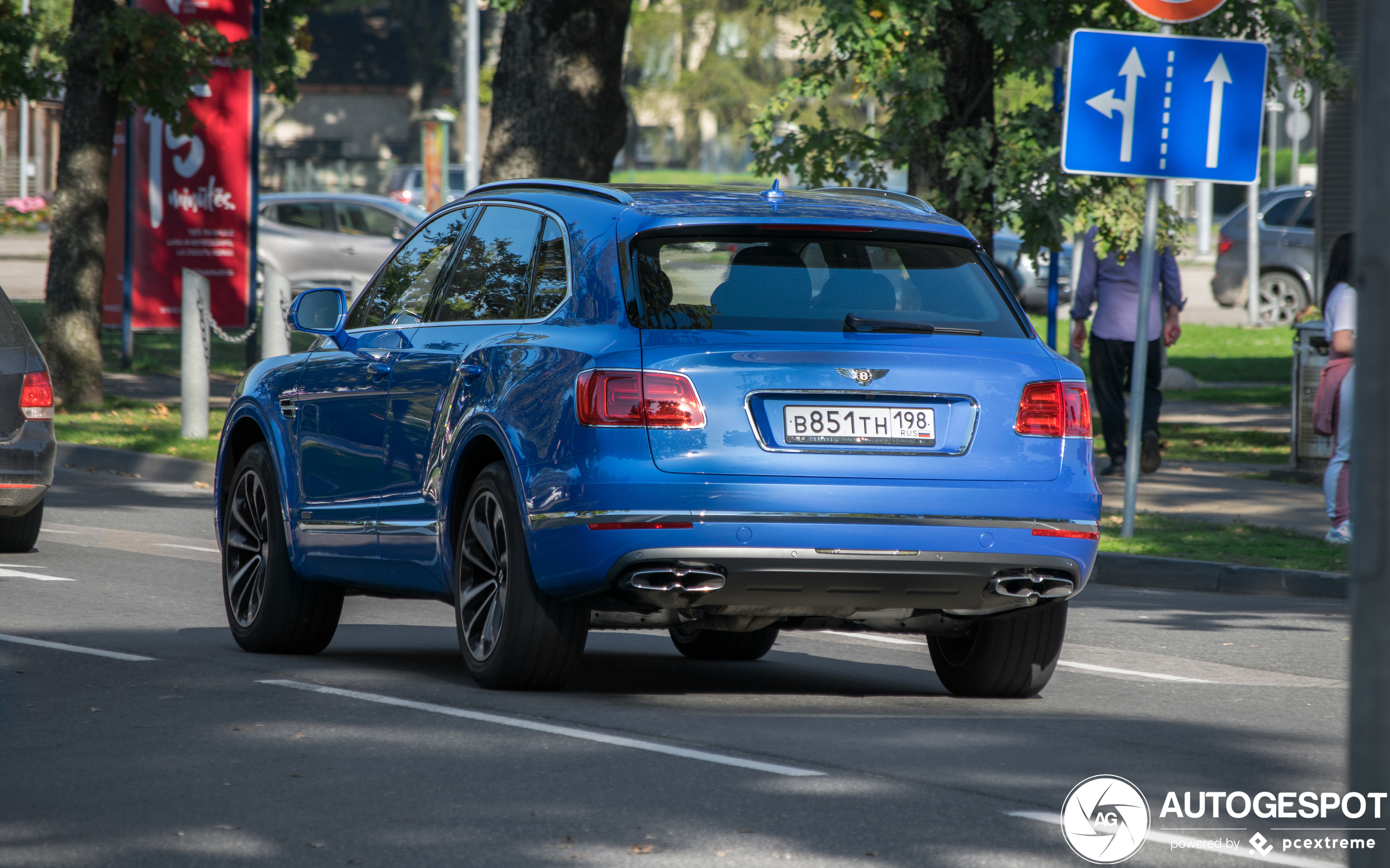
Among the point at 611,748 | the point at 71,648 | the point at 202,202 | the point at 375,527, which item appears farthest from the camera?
the point at 202,202

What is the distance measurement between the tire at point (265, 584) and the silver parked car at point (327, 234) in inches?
967

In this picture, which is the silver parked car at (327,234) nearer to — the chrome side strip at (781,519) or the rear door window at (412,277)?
the rear door window at (412,277)

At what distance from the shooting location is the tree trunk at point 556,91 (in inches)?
683

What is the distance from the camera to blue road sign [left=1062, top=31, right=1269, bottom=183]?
Result: 11.7m

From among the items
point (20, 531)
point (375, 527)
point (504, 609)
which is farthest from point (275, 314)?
point (504, 609)

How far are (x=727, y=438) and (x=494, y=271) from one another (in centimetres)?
149

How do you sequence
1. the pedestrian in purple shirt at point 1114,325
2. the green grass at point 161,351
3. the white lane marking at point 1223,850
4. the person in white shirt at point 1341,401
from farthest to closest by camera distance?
the green grass at point 161,351
the pedestrian in purple shirt at point 1114,325
the person in white shirt at point 1341,401
the white lane marking at point 1223,850

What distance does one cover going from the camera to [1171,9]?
11.7 metres

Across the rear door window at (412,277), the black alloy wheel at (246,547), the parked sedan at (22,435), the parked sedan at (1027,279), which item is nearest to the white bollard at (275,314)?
the parked sedan at (22,435)

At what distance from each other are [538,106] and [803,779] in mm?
12696

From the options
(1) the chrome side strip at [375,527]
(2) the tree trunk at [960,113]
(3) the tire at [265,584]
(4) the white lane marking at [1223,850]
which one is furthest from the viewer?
(2) the tree trunk at [960,113]

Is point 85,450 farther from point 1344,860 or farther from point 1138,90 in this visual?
point 1344,860

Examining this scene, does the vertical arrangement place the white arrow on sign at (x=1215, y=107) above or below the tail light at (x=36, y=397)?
above

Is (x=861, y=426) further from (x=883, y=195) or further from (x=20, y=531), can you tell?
(x=20, y=531)
